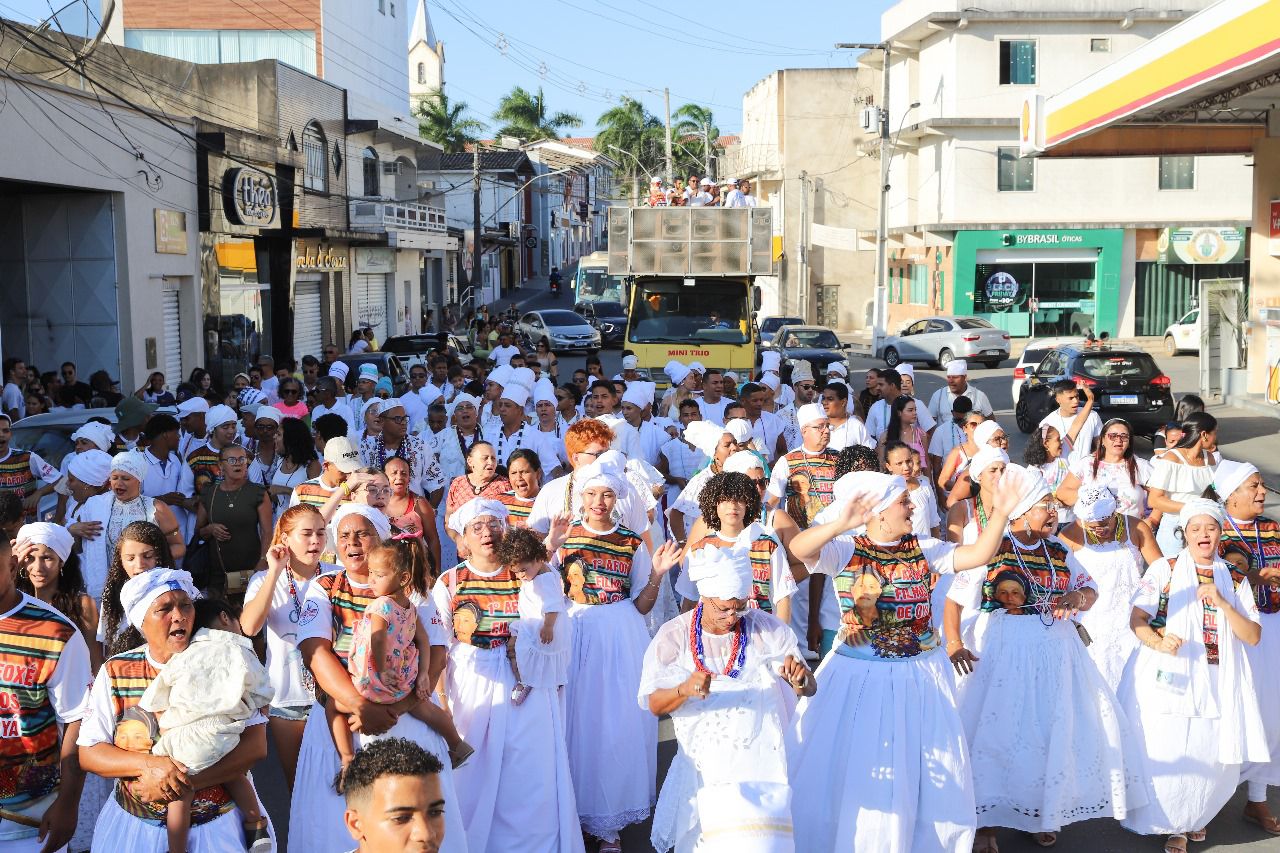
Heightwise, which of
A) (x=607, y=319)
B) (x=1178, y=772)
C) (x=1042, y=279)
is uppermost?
(x=1042, y=279)

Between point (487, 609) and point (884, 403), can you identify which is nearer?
point (487, 609)

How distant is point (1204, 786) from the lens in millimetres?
6527

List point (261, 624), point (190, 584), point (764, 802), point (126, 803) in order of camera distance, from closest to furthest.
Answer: point (126, 803)
point (190, 584)
point (764, 802)
point (261, 624)

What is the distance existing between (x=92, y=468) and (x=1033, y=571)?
5496 millimetres

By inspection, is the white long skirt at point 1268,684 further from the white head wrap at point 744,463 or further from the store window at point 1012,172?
the store window at point 1012,172

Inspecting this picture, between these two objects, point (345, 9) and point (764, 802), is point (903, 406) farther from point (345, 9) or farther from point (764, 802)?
point (345, 9)

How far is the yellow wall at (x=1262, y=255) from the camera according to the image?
23.3 m

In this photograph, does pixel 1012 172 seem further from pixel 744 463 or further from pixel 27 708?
pixel 27 708

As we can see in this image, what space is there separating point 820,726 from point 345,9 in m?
39.8

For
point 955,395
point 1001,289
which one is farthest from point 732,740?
point 1001,289

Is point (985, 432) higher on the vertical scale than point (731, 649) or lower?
higher

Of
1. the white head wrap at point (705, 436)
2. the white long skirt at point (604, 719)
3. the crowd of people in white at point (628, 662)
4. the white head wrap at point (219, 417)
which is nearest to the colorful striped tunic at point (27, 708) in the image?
the crowd of people in white at point (628, 662)

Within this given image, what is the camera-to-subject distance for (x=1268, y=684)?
693 centimetres

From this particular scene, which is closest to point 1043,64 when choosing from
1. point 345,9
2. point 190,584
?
point 345,9
